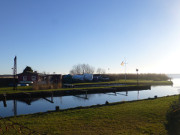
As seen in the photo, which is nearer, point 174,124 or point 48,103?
point 174,124

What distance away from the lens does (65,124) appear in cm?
873

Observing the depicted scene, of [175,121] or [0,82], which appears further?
[0,82]

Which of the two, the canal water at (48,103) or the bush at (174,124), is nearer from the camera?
the bush at (174,124)

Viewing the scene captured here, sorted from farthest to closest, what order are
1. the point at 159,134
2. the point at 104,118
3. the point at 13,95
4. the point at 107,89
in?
the point at 107,89, the point at 13,95, the point at 104,118, the point at 159,134

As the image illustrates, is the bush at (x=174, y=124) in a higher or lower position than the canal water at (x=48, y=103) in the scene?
higher

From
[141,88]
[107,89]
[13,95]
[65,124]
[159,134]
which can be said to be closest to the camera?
[159,134]

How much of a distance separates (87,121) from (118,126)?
185 centimetres

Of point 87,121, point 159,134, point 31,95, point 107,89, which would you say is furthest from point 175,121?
point 107,89

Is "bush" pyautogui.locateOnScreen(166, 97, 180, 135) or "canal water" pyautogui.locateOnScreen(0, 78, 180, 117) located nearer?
"bush" pyautogui.locateOnScreen(166, 97, 180, 135)

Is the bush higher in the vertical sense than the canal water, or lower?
higher

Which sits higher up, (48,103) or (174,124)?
(174,124)

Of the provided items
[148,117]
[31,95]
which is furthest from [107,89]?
[148,117]

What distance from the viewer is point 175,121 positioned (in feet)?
27.3

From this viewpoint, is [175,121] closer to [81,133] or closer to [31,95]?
[81,133]
